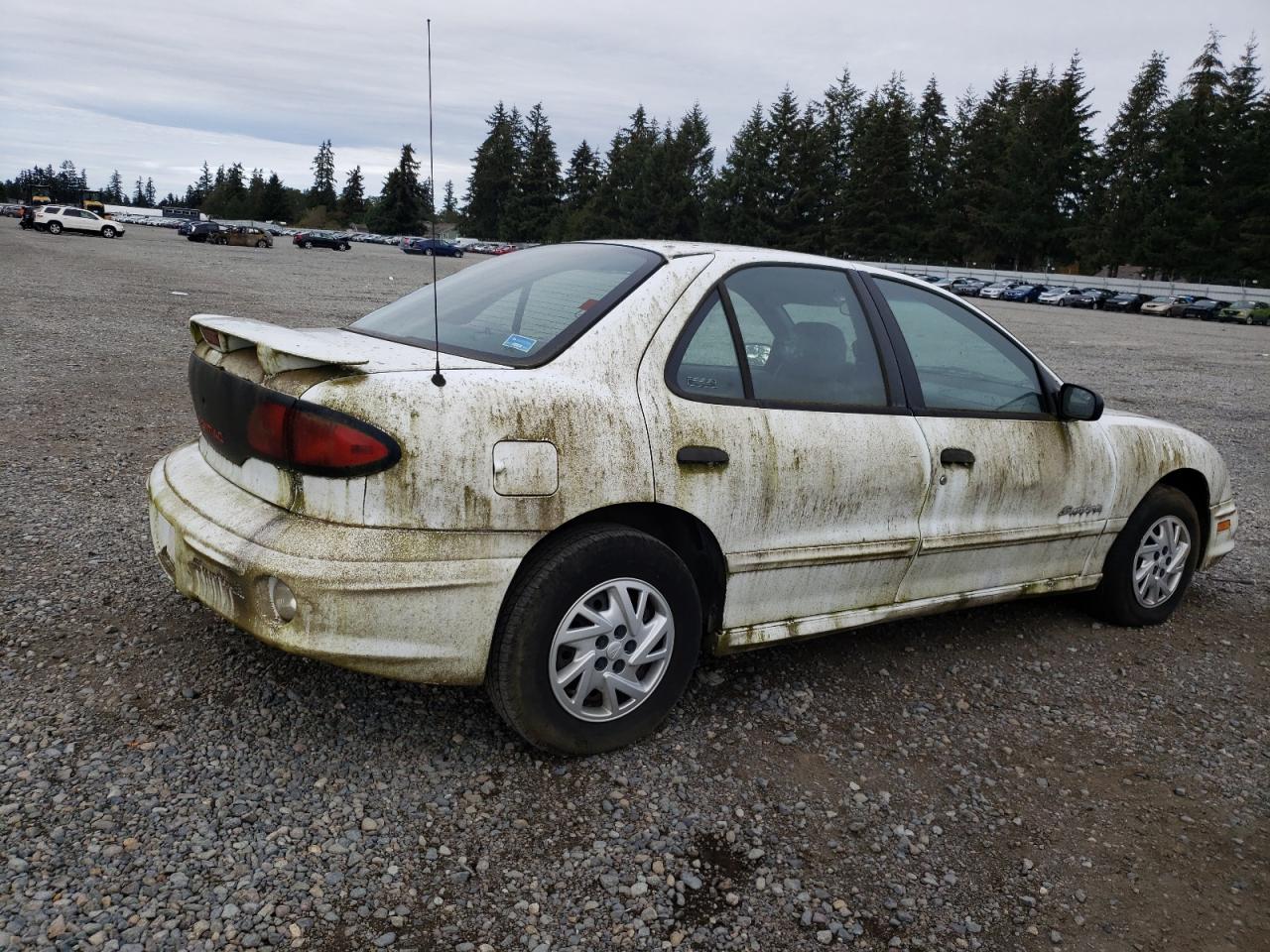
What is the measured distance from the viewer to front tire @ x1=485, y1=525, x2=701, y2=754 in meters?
2.77

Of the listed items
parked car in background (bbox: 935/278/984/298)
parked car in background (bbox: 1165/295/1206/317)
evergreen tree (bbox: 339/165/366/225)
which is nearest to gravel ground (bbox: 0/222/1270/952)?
parked car in background (bbox: 1165/295/1206/317)

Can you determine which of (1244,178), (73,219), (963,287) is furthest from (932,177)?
(73,219)

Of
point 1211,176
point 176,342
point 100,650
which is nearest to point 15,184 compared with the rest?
point 1211,176

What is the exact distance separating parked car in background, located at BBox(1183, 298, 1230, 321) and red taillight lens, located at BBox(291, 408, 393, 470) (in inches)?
2072

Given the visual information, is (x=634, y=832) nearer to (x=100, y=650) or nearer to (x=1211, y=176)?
(x=100, y=650)

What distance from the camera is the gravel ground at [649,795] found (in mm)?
2383

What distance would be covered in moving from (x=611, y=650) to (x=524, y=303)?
3.86 feet

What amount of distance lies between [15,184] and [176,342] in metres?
169

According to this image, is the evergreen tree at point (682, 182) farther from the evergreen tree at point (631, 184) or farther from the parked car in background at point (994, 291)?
the parked car in background at point (994, 291)

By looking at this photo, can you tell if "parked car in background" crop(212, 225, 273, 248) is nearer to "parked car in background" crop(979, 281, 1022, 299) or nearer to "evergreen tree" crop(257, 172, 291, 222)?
"parked car in background" crop(979, 281, 1022, 299)

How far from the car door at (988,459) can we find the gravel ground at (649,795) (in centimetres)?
45

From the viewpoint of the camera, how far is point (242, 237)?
55.2 metres

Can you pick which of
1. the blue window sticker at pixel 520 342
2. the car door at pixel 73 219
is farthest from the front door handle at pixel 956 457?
the car door at pixel 73 219

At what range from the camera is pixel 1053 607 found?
4789 millimetres
